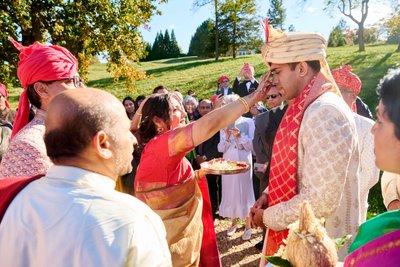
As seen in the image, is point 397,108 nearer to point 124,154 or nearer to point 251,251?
point 124,154

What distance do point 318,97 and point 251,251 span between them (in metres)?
3.98

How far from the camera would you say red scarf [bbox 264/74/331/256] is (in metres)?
2.29

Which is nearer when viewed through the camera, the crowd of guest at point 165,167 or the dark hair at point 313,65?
the crowd of guest at point 165,167

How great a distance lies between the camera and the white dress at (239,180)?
6.53 m

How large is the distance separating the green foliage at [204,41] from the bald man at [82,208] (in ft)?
168

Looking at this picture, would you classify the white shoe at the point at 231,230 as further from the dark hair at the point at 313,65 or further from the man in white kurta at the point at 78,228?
the man in white kurta at the point at 78,228

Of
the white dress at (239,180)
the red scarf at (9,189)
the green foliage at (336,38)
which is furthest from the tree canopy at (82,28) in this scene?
the green foliage at (336,38)

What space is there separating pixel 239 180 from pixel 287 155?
14.3 feet

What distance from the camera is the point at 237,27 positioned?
51.4 m

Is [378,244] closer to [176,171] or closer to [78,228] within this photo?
[78,228]

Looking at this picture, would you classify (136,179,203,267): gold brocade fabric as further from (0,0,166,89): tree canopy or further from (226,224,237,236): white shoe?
(0,0,166,89): tree canopy

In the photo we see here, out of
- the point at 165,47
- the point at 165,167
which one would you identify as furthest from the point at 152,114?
the point at 165,47

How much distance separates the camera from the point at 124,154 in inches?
58.3

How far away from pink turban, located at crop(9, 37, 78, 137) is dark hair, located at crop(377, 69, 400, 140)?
202cm
